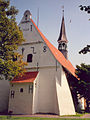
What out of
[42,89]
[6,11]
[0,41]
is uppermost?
[6,11]

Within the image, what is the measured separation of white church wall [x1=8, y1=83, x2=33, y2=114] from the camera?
13.8 meters

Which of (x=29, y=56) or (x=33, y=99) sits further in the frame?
(x=29, y=56)

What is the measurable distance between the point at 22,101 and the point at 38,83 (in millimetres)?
2538

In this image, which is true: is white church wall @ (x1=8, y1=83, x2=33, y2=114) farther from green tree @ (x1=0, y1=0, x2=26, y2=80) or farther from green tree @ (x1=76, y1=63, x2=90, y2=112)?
green tree @ (x1=76, y1=63, x2=90, y2=112)

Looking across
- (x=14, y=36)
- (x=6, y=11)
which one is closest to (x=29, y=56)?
(x=14, y=36)

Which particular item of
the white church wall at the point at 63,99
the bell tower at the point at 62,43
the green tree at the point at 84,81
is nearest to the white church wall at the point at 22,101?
the white church wall at the point at 63,99

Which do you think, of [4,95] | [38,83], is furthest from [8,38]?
[4,95]

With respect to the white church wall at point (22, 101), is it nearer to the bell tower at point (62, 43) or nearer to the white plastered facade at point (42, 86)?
the white plastered facade at point (42, 86)

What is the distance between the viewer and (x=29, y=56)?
16.9 metres

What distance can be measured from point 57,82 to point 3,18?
7.91m

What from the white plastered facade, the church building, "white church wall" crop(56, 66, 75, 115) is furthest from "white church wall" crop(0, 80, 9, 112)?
"white church wall" crop(56, 66, 75, 115)

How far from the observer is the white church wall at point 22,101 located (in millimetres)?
13812

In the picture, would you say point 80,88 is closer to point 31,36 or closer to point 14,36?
point 31,36

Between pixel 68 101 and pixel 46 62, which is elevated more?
pixel 46 62
